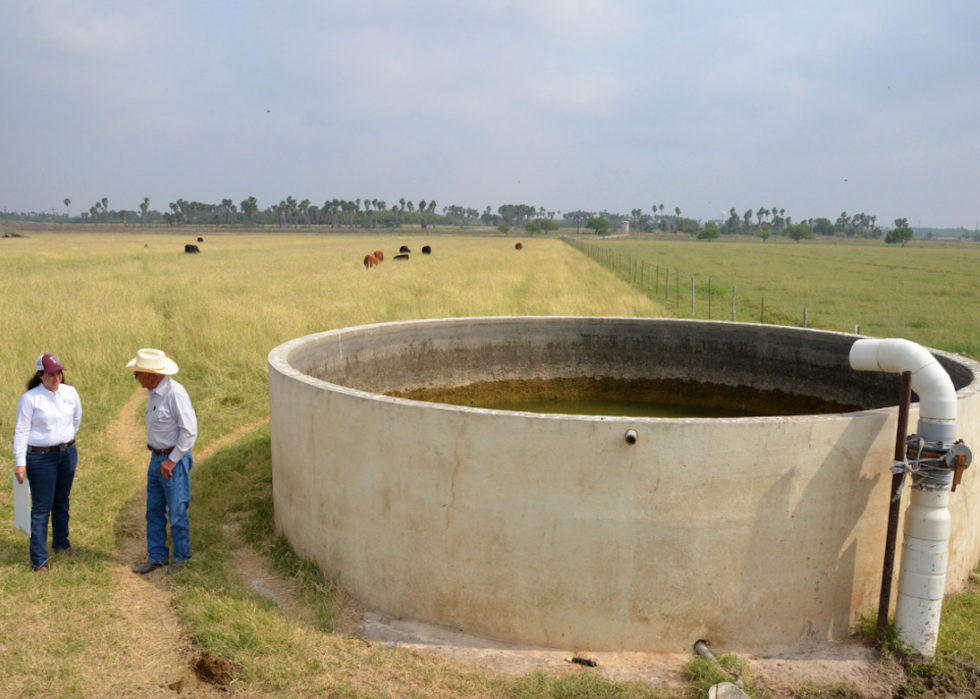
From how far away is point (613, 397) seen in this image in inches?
385

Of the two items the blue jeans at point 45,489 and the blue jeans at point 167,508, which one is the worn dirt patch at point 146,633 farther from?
the blue jeans at point 45,489

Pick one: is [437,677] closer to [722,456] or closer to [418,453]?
[418,453]

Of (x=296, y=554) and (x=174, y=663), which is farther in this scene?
(x=296, y=554)

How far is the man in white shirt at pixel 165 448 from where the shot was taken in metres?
5.07

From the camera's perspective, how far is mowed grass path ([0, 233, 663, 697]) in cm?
423

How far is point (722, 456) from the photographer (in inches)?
169

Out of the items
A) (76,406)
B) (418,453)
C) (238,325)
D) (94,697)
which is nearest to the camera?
(94,697)

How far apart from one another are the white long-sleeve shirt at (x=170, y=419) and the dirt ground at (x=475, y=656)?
103cm

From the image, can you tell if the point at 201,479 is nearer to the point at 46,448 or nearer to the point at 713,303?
the point at 46,448

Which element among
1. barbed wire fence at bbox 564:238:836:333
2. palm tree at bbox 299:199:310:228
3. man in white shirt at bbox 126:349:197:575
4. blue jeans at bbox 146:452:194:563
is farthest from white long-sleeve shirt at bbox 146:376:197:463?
palm tree at bbox 299:199:310:228

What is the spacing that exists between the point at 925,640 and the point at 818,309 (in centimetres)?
1878

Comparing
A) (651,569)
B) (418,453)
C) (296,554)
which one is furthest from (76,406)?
(651,569)

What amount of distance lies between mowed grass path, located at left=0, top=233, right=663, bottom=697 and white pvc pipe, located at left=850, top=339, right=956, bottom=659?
67.1 inches

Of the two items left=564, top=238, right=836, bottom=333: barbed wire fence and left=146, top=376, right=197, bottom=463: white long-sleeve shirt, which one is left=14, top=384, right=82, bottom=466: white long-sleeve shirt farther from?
left=564, top=238, right=836, bottom=333: barbed wire fence
